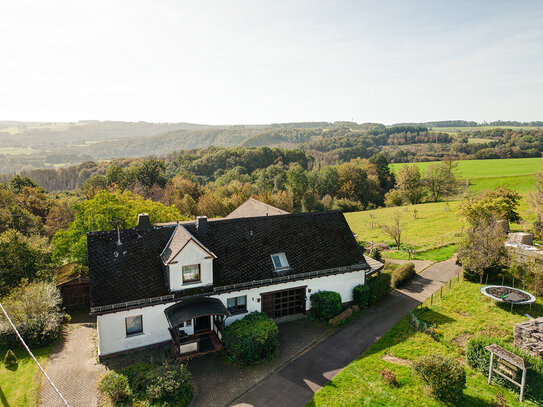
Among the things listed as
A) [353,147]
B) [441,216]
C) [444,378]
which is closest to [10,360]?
[444,378]

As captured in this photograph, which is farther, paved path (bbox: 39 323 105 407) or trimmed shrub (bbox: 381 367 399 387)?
trimmed shrub (bbox: 381 367 399 387)

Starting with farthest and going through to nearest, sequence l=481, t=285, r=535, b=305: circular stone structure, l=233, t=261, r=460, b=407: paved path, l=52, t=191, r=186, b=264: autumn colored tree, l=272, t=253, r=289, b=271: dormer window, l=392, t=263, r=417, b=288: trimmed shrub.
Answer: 1. l=392, t=263, r=417, b=288: trimmed shrub
2. l=52, t=191, r=186, b=264: autumn colored tree
3. l=272, t=253, r=289, b=271: dormer window
4. l=481, t=285, r=535, b=305: circular stone structure
5. l=233, t=261, r=460, b=407: paved path

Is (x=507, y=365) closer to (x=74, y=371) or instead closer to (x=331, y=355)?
(x=331, y=355)

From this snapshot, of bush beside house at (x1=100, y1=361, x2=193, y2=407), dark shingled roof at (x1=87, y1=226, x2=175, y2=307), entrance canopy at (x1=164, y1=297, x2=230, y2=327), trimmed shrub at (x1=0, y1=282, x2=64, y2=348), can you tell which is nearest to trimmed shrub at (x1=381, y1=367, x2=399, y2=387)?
entrance canopy at (x1=164, y1=297, x2=230, y2=327)

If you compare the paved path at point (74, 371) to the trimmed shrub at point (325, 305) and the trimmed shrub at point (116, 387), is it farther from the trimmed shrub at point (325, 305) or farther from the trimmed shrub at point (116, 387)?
the trimmed shrub at point (325, 305)

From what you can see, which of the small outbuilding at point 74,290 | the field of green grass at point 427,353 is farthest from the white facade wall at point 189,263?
the small outbuilding at point 74,290

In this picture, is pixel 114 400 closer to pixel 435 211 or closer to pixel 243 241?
pixel 243 241

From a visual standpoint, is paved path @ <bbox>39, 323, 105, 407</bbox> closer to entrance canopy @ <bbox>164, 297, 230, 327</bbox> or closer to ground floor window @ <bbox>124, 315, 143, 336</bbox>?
ground floor window @ <bbox>124, 315, 143, 336</bbox>

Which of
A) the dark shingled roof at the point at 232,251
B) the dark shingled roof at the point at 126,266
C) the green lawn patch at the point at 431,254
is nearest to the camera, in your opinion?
the dark shingled roof at the point at 126,266
